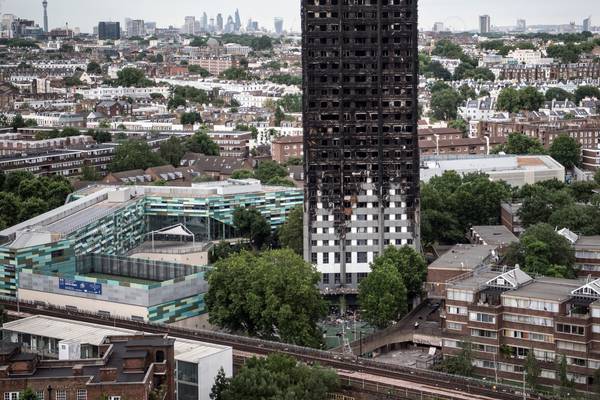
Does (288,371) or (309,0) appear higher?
(309,0)

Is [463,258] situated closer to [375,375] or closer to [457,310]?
[457,310]

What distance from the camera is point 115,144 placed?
259 feet

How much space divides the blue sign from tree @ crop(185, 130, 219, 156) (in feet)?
125

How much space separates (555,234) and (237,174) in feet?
90.3

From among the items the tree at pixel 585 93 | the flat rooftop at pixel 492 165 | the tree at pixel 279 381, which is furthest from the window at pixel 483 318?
the tree at pixel 585 93

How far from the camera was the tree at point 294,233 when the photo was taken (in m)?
48.1

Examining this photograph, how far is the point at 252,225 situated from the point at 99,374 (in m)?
26.1

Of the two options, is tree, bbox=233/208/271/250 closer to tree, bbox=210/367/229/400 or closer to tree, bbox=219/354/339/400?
tree, bbox=219/354/339/400

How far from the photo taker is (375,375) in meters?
32.3

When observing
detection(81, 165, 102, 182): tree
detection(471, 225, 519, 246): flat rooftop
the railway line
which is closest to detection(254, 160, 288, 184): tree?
detection(81, 165, 102, 182): tree

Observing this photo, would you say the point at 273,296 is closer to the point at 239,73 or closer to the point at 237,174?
the point at 237,174

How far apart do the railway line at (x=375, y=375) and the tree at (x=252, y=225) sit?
14.8 meters

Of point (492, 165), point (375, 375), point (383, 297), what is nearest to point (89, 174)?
point (492, 165)

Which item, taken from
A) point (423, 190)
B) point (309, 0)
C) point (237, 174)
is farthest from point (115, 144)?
point (309, 0)
